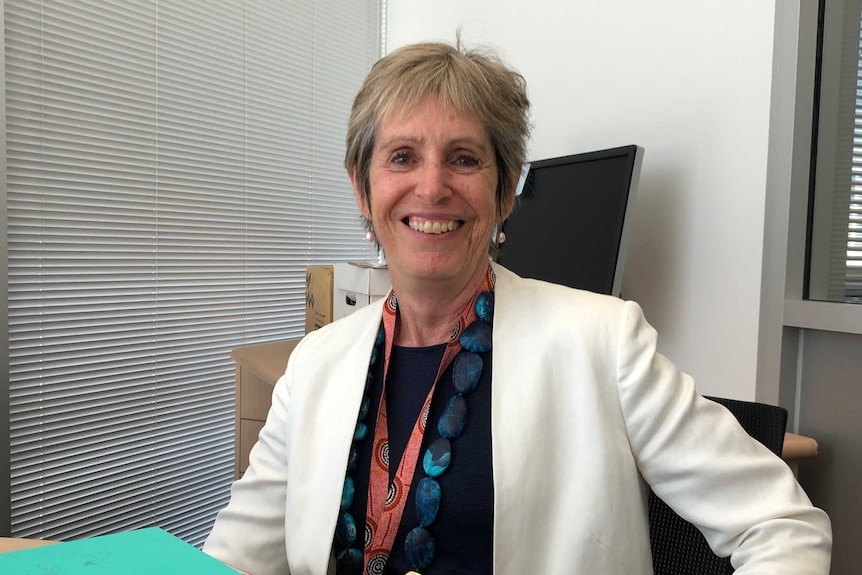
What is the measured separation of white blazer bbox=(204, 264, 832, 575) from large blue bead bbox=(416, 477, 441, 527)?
95 mm

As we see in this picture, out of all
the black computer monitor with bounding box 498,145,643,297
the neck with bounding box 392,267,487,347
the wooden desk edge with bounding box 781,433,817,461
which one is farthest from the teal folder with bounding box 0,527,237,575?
the wooden desk edge with bounding box 781,433,817,461

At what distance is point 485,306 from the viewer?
1013 millimetres

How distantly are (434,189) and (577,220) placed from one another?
895 mm

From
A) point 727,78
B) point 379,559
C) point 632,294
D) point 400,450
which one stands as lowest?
point 379,559

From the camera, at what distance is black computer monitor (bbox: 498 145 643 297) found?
5.33 feet

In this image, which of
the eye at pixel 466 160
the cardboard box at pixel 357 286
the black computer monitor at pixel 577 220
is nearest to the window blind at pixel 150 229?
the cardboard box at pixel 357 286

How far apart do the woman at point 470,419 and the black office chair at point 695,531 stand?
10 cm

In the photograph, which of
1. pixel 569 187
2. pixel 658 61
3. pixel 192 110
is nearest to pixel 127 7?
pixel 192 110

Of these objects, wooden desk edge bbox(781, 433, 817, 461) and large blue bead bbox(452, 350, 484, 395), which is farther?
wooden desk edge bbox(781, 433, 817, 461)

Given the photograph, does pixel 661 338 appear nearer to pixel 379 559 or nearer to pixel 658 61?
pixel 658 61

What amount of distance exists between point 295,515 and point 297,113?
2.13 metres

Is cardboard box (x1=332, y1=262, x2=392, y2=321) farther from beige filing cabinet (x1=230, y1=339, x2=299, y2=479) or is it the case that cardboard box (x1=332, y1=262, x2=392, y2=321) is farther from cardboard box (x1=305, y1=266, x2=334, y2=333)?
beige filing cabinet (x1=230, y1=339, x2=299, y2=479)

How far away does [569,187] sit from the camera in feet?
5.96

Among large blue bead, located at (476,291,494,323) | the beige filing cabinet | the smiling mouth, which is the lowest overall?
the beige filing cabinet
